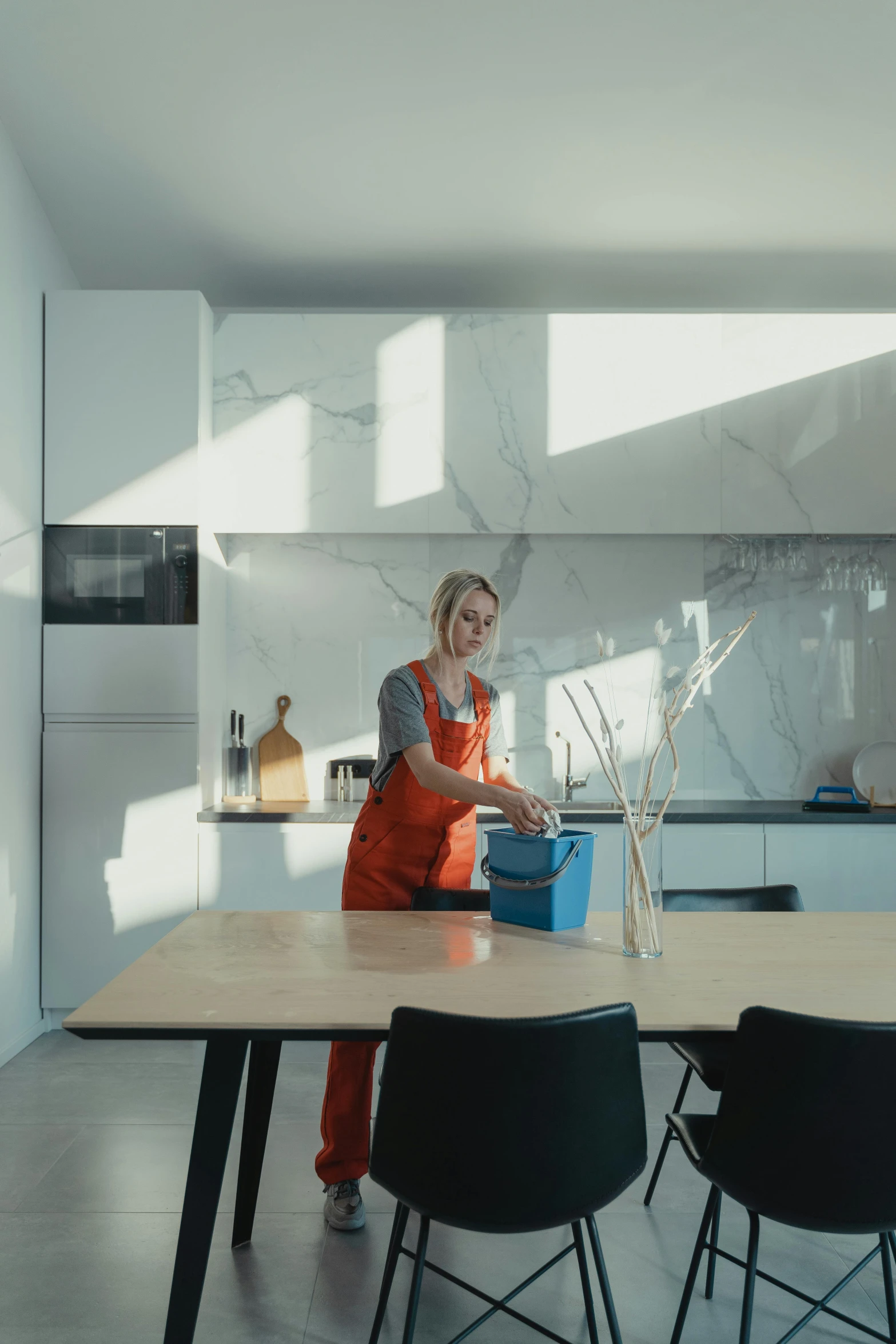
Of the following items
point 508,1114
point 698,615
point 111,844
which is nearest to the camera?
point 508,1114

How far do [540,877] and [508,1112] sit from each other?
2.25 feet

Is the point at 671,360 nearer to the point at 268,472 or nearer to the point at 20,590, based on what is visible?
the point at 268,472

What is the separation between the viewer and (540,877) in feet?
7.09

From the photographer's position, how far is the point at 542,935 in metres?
2.16

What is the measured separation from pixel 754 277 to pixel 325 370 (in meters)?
1.89

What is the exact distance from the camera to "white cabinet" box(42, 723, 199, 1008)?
3.92 metres

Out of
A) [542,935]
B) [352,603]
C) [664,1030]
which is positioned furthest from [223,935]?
[352,603]

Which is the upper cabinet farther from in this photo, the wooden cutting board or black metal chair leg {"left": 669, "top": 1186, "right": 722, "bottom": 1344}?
black metal chair leg {"left": 669, "top": 1186, "right": 722, "bottom": 1344}

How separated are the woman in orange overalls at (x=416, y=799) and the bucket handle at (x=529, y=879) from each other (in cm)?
21

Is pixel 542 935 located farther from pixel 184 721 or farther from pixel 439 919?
pixel 184 721

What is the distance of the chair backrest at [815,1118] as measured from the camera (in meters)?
1.52

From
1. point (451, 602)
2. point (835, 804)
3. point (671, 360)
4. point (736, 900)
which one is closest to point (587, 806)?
point (835, 804)

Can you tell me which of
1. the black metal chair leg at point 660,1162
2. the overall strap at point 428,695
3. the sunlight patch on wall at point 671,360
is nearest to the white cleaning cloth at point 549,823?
the overall strap at point 428,695

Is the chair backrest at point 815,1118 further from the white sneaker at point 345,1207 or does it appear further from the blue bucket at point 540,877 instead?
the white sneaker at point 345,1207
